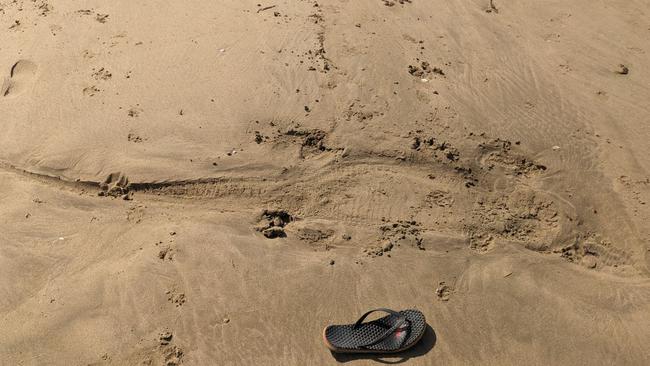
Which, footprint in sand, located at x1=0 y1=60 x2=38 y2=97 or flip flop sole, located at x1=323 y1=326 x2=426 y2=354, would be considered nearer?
flip flop sole, located at x1=323 y1=326 x2=426 y2=354

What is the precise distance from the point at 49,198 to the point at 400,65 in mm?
3557

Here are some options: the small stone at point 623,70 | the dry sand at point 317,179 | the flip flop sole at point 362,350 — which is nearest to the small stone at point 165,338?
the dry sand at point 317,179

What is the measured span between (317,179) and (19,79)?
3.37 metres

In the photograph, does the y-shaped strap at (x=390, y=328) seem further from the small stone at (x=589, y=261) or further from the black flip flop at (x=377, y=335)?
the small stone at (x=589, y=261)

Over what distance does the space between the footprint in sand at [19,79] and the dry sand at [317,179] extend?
0.03 m

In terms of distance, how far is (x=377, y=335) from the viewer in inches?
133

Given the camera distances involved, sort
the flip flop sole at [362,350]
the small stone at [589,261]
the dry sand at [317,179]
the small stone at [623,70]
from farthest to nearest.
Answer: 1. the small stone at [623,70]
2. the small stone at [589,261]
3. the dry sand at [317,179]
4. the flip flop sole at [362,350]

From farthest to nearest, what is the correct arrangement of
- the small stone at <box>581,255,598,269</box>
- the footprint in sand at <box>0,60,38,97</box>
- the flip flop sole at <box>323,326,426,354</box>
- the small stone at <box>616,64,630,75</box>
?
the small stone at <box>616,64,630,75</box>, the footprint in sand at <box>0,60,38,97</box>, the small stone at <box>581,255,598,269</box>, the flip flop sole at <box>323,326,426,354</box>

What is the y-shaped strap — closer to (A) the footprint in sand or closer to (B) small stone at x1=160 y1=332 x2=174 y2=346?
(B) small stone at x1=160 y1=332 x2=174 y2=346

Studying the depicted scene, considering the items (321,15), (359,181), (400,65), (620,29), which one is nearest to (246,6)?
(321,15)

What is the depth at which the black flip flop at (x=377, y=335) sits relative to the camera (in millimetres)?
3297

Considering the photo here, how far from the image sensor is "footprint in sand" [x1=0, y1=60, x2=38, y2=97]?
16.1ft

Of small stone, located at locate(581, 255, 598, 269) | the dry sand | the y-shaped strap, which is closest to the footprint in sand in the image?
the dry sand

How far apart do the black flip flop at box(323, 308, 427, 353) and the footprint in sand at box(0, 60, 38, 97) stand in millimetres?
3996
